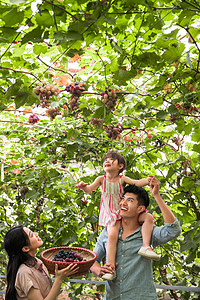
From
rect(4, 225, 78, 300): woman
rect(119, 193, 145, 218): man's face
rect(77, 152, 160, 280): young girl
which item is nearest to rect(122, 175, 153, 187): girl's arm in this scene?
rect(77, 152, 160, 280): young girl

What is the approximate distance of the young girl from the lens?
4.76 feet

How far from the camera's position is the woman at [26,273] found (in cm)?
136

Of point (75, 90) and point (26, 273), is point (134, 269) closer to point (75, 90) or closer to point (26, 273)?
point (26, 273)

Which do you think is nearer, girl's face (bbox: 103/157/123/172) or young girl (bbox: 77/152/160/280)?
young girl (bbox: 77/152/160/280)

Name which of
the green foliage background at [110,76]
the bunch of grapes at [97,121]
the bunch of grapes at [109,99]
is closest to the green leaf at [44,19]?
the green foliage background at [110,76]

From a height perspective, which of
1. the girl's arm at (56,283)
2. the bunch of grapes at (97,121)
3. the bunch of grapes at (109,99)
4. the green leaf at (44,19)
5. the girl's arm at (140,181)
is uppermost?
the green leaf at (44,19)

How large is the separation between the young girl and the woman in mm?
233

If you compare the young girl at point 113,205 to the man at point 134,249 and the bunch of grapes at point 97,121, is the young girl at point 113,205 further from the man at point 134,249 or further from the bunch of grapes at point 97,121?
the bunch of grapes at point 97,121

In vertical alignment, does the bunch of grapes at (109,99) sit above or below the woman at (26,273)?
above

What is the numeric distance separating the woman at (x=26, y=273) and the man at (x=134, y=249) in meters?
0.22

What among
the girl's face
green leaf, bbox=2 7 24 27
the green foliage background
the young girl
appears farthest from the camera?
the girl's face

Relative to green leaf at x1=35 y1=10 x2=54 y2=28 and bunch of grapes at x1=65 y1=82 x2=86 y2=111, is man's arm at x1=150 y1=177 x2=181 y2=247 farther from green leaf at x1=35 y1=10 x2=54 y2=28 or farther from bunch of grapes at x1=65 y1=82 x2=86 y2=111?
green leaf at x1=35 y1=10 x2=54 y2=28

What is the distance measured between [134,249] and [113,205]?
0.31m

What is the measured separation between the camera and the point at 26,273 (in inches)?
55.4
